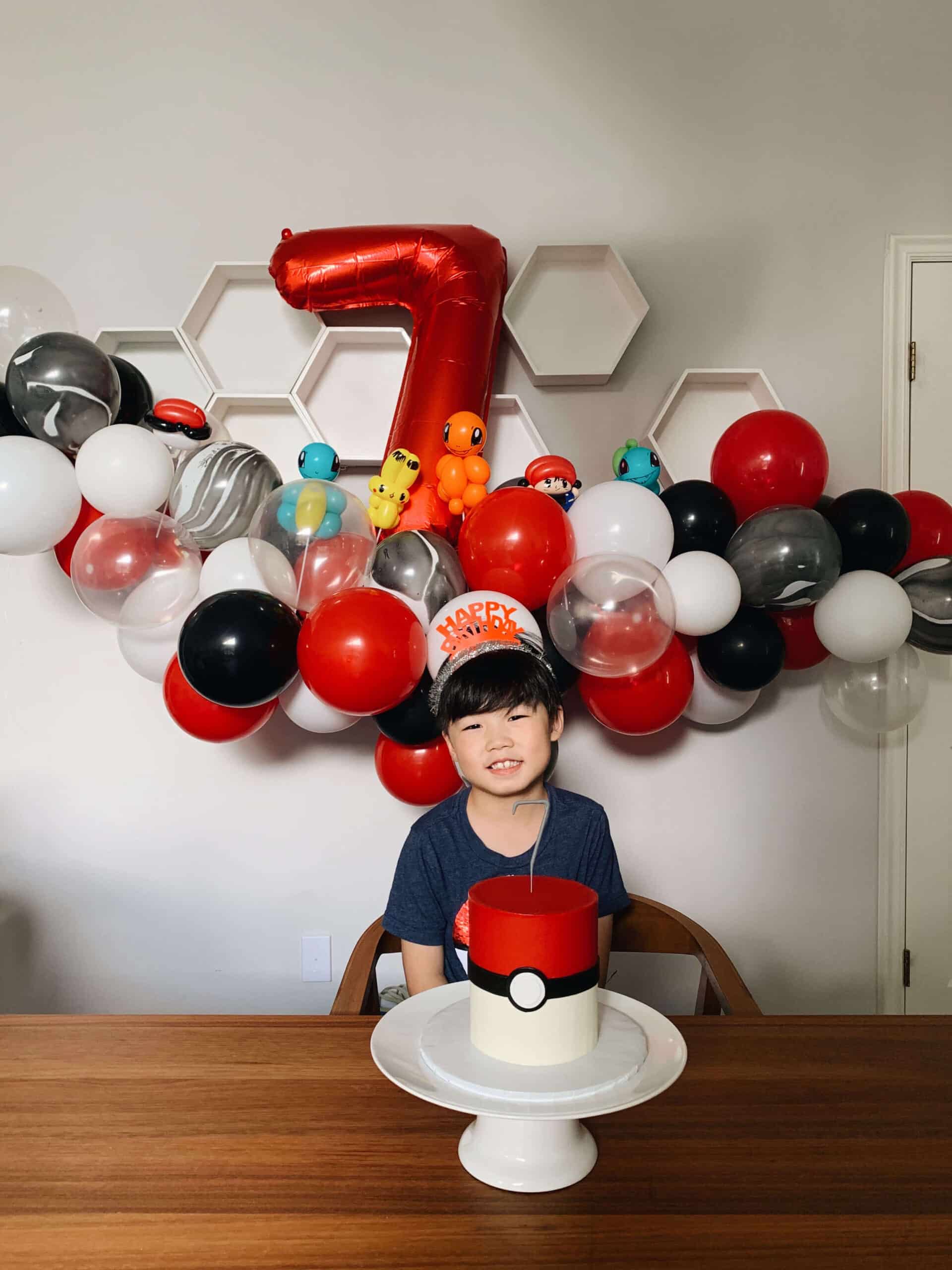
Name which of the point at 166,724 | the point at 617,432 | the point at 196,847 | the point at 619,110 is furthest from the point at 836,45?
the point at 196,847

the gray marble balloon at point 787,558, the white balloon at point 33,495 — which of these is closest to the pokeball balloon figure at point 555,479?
the gray marble balloon at point 787,558

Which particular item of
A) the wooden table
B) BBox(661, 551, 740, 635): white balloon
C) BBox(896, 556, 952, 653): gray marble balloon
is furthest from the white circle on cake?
BBox(896, 556, 952, 653): gray marble balloon

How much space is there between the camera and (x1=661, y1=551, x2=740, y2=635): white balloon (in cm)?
166

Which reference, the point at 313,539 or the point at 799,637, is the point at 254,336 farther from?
the point at 799,637

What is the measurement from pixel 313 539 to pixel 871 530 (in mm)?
1040

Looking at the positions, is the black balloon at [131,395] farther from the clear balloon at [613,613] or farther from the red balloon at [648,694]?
the red balloon at [648,694]

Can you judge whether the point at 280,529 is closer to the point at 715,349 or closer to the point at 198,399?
the point at 198,399

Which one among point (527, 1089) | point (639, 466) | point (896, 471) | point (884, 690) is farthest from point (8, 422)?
point (896, 471)

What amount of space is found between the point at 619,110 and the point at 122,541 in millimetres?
1620

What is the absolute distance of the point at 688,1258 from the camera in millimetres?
678

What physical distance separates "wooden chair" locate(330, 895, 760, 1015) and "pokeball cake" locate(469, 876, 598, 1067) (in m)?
0.49

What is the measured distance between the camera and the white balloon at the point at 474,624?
4.93 ft

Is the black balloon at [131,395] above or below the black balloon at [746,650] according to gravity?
above

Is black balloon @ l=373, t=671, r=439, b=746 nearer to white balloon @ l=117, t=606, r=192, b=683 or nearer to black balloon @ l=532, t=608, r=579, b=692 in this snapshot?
black balloon @ l=532, t=608, r=579, b=692
